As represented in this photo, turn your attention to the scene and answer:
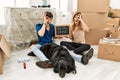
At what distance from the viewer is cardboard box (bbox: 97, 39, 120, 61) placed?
1882mm

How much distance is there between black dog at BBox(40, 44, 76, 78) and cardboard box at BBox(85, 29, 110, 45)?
0.91 meters

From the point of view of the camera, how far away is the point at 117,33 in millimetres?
2426

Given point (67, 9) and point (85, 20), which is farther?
point (67, 9)

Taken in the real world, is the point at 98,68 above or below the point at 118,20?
below

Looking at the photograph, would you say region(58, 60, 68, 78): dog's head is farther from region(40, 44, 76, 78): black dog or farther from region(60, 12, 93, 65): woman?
region(60, 12, 93, 65): woman

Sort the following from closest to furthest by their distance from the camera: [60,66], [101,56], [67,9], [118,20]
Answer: [60,66] < [101,56] < [67,9] < [118,20]

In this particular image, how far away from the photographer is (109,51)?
1.92 metres

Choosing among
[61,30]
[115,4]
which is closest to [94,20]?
[61,30]

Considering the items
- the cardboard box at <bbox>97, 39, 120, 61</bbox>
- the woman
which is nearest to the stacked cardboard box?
the woman

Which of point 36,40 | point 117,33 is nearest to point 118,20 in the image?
point 117,33

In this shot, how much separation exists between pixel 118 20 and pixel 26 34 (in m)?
2.24

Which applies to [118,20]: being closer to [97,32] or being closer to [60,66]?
[97,32]

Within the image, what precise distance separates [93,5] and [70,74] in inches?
57.0

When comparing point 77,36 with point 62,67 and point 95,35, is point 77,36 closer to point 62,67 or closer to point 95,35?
point 95,35
